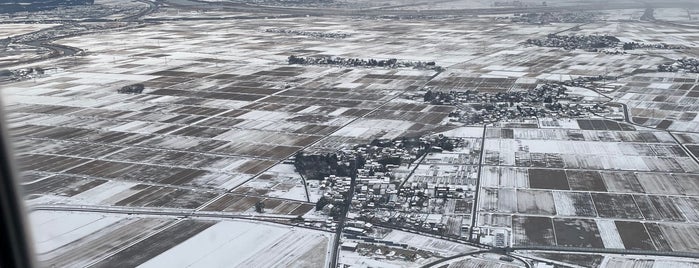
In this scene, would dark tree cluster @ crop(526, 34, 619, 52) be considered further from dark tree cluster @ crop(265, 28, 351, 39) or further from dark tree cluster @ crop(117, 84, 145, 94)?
dark tree cluster @ crop(117, 84, 145, 94)

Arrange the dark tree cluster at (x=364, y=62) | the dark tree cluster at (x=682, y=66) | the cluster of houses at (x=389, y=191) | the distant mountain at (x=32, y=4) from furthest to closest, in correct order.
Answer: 1. the distant mountain at (x=32, y=4)
2. the dark tree cluster at (x=364, y=62)
3. the dark tree cluster at (x=682, y=66)
4. the cluster of houses at (x=389, y=191)

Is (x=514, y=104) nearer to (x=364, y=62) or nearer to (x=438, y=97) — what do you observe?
(x=438, y=97)

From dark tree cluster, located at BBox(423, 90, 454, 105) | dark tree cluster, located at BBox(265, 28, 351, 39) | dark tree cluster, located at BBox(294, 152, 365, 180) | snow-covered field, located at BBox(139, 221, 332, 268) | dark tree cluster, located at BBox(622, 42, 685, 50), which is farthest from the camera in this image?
dark tree cluster, located at BBox(265, 28, 351, 39)

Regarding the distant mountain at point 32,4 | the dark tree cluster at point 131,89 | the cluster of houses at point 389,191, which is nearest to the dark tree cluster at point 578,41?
the dark tree cluster at point 131,89

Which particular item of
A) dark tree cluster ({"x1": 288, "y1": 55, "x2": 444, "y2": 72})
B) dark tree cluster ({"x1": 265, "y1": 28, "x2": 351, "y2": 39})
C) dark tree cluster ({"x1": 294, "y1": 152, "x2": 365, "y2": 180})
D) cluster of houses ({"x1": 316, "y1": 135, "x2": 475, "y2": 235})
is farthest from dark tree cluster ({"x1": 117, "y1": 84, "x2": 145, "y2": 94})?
dark tree cluster ({"x1": 265, "y1": 28, "x2": 351, "y2": 39})

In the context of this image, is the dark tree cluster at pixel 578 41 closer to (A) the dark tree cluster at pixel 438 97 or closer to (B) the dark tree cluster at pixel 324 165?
(A) the dark tree cluster at pixel 438 97

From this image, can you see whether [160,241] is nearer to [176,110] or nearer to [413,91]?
[176,110]
